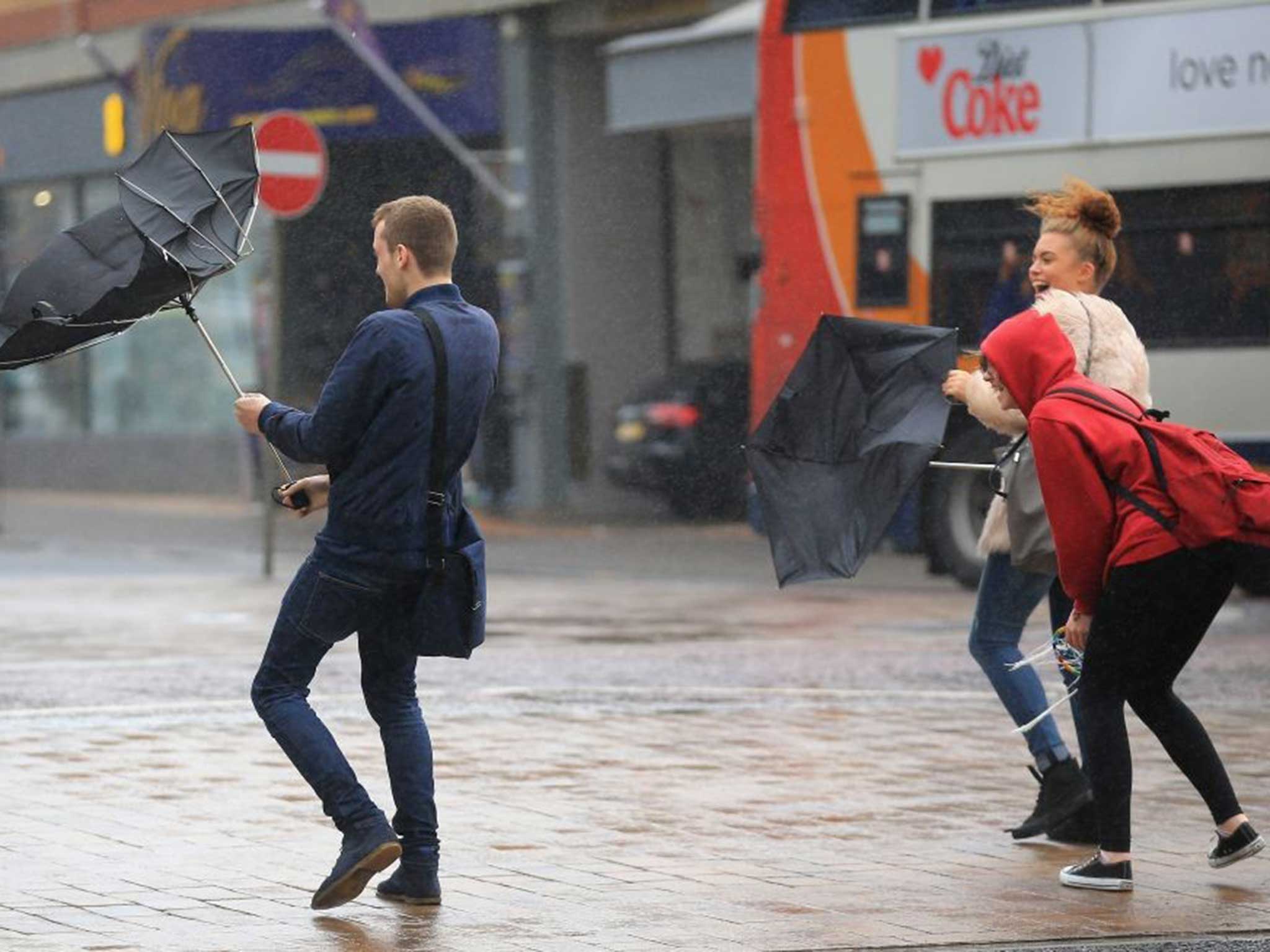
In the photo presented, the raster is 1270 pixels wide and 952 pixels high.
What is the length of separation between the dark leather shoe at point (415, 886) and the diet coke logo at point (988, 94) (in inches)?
467

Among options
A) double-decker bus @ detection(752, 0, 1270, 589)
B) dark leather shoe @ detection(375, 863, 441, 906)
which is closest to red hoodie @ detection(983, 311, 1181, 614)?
dark leather shoe @ detection(375, 863, 441, 906)

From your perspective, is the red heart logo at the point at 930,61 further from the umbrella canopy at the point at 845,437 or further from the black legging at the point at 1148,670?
the black legging at the point at 1148,670

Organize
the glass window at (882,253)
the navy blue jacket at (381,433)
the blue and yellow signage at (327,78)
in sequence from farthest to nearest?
the blue and yellow signage at (327,78) < the glass window at (882,253) < the navy blue jacket at (381,433)

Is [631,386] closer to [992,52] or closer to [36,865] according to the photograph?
[992,52]

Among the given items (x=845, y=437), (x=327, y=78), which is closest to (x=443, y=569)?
(x=845, y=437)

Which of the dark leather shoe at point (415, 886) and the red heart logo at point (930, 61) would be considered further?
the red heart logo at point (930, 61)

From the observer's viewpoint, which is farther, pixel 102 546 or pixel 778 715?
pixel 102 546

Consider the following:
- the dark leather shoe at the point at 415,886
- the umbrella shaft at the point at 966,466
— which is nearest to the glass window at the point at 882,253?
the umbrella shaft at the point at 966,466

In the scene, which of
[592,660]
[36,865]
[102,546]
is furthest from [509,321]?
[36,865]

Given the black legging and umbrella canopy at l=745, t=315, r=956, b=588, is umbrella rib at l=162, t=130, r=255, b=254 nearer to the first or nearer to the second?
umbrella canopy at l=745, t=315, r=956, b=588

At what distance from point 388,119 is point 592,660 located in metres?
16.0

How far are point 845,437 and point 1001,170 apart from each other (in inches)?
417

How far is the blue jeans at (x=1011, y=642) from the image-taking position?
26.1 feet

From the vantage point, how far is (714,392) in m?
25.0
